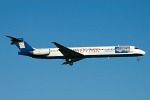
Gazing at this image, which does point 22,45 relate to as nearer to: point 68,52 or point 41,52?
Result: point 41,52

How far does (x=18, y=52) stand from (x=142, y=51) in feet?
82.4

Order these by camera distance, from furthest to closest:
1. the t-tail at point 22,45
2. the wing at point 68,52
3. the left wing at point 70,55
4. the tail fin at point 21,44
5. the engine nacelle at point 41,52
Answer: the tail fin at point 21,44 → the t-tail at point 22,45 → the engine nacelle at point 41,52 → the left wing at point 70,55 → the wing at point 68,52

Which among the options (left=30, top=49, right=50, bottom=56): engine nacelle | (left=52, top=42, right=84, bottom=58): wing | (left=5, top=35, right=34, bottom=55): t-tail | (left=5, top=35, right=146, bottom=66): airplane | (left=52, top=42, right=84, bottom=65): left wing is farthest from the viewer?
(left=5, top=35, right=34, bottom=55): t-tail

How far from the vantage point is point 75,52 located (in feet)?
157

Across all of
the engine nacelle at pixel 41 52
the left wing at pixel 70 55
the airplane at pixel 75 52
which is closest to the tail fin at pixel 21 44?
the airplane at pixel 75 52

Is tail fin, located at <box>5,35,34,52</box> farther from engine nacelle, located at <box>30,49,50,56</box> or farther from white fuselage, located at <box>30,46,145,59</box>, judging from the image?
white fuselage, located at <box>30,46,145,59</box>

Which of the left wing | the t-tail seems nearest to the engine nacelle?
the t-tail

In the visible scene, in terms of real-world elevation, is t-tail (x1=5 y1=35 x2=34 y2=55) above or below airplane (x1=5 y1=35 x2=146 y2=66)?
above

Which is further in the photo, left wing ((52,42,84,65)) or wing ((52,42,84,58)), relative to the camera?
left wing ((52,42,84,65))

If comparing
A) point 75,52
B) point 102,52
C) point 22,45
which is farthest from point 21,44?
point 102,52

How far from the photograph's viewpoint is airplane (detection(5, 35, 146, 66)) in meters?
48.3

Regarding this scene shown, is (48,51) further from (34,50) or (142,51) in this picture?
(142,51)

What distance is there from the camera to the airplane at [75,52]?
48.3 m

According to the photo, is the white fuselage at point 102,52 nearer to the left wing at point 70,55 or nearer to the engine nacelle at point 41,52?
the engine nacelle at point 41,52
